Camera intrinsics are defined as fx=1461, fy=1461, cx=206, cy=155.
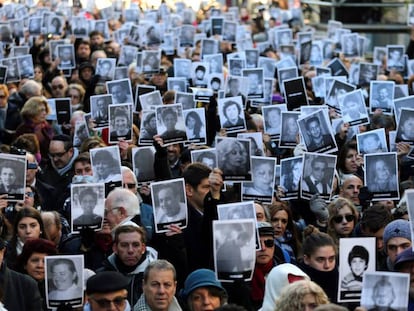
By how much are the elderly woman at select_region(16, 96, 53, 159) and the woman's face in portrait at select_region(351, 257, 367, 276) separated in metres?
7.04

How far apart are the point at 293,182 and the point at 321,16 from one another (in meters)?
24.5

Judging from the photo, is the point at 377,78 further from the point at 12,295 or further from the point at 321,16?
the point at 321,16

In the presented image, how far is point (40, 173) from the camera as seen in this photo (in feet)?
41.9

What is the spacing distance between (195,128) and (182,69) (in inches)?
210

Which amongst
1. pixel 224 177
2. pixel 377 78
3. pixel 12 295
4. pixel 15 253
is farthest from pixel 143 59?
pixel 12 295

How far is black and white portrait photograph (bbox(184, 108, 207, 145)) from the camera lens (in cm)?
1368

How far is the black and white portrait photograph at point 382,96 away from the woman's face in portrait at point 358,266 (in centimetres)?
787

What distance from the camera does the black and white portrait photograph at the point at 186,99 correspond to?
15.2m

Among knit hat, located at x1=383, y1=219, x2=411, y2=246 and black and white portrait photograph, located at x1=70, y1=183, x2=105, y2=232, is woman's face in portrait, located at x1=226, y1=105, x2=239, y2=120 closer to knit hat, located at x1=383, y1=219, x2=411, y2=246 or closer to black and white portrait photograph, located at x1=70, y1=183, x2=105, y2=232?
black and white portrait photograph, located at x1=70, y1=183, x2=105, y2=232

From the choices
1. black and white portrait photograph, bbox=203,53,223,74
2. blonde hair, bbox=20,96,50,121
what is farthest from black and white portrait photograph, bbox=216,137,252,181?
black and white portrait photograph, bbox=203,53,223,74

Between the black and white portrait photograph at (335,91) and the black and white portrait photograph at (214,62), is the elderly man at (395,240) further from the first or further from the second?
the black and white portrait photograph at (214,62)

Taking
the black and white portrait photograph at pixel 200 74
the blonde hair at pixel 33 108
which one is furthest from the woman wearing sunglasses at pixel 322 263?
the black and white portrait photograph at pixel 200 74

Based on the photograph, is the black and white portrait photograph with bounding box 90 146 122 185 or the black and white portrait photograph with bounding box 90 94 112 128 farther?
the black and white portrait photograph with bounding box 90 94 112 128

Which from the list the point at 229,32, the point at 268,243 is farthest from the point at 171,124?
the point at 229,32
